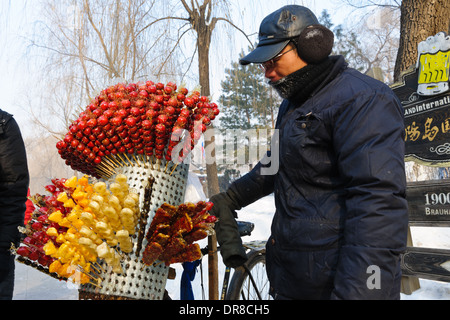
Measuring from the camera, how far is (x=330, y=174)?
1.25 m

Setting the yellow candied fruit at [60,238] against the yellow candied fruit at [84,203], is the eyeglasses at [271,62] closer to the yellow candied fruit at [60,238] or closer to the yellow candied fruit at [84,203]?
the yellow candied fruit at [84,203]

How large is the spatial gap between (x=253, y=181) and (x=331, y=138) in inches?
24.7

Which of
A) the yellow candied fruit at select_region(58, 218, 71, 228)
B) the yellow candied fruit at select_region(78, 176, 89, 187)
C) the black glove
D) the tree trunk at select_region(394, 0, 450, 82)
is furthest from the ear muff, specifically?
the tree trunk at select_region(394, 0, 450, 82)

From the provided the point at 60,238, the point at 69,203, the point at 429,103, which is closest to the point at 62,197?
the point at 69,203

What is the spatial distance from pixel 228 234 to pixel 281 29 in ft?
3.02

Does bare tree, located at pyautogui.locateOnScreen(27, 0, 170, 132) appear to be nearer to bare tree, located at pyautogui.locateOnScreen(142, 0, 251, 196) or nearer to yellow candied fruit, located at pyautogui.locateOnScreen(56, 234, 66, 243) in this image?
bare tree, located at pyautogui.locateOnScreen(142, 0, 251, 196)

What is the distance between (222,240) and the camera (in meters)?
1.63

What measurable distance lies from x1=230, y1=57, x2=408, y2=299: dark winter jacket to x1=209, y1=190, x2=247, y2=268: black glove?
0.55 feet

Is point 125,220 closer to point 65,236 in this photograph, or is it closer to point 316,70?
point 65,236

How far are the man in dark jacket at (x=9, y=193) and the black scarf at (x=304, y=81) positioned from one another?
1.51 metres

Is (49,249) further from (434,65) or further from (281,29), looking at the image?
(434,65)

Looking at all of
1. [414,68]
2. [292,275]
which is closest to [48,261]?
[292,275]

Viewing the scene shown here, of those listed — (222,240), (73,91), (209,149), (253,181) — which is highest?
(73,91)

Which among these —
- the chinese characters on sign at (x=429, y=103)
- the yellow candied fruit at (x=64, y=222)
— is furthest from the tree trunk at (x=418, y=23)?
the yellow candied fruit at (x=64, y=222)
